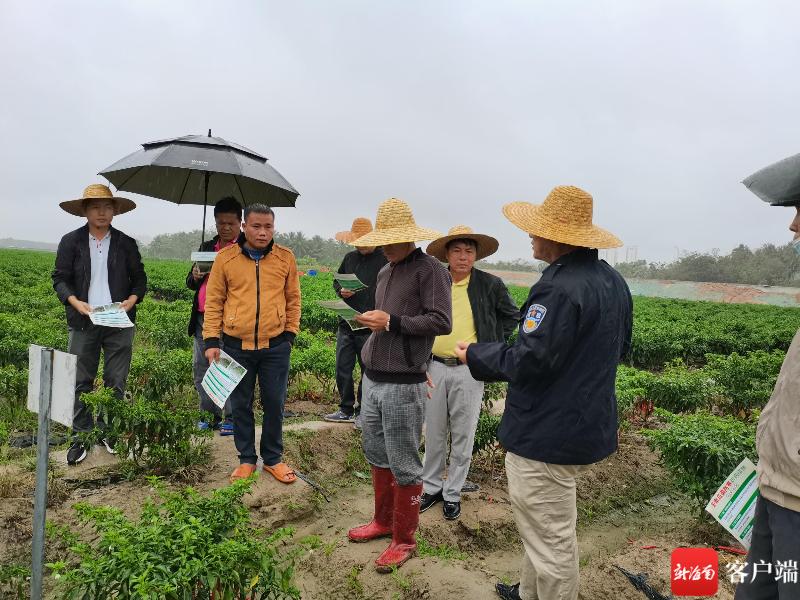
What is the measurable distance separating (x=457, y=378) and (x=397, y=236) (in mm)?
1234

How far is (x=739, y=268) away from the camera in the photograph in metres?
60.6

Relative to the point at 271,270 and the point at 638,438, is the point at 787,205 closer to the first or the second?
the point at 271,270

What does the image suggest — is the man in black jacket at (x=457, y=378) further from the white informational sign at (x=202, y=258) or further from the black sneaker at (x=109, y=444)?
the black sneaker at (x=109, y=444)

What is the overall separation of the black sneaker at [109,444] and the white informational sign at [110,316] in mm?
871

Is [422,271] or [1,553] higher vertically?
[422,271]

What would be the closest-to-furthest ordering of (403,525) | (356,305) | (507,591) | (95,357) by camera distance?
(507,591), (403,525), (95,357), (356,305)

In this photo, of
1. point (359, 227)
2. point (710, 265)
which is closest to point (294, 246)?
point (710, 265)

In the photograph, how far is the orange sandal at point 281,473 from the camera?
154 inches

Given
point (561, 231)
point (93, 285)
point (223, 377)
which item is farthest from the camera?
point (93, 285)

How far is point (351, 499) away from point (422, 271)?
7.02ft

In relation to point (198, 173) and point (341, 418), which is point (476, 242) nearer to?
point (341, 418)

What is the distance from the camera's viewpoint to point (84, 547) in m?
2.08

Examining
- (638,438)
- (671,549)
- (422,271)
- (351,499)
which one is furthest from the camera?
(638,438)

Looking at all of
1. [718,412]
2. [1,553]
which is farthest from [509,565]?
[718,412]
